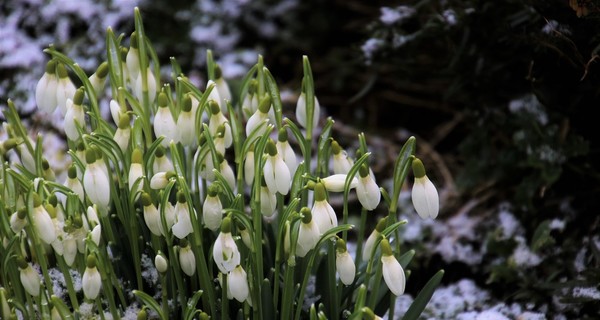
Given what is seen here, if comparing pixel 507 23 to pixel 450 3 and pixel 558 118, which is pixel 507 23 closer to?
pixel 450 3

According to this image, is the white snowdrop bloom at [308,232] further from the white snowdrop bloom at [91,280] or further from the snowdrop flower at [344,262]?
the white snowdrop bloom at [91,280]

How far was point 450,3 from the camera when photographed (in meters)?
2.11

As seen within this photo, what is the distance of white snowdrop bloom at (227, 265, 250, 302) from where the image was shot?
4.17 feet

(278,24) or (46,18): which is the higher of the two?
(46,18)

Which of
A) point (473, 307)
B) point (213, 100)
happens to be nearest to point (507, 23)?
point (473, 307)

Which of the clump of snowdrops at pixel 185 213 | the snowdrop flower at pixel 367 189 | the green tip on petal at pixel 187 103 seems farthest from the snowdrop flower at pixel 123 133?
the snowdrop flower at pixel 367 189

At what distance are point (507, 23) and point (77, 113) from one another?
1.14m

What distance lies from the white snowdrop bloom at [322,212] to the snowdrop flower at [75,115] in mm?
484

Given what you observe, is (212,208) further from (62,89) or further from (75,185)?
(62,89)

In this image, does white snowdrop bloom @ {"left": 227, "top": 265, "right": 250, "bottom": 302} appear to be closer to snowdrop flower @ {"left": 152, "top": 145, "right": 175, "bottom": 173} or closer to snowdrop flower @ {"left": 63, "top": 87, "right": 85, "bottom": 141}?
snowdrop flower @ {"left": 152, "top": 145, "right": 175, "bottom": 173}

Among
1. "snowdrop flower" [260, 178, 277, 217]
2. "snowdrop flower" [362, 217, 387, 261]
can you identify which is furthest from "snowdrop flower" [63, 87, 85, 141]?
"snowdrop flower" [362, 217, 387, 261]

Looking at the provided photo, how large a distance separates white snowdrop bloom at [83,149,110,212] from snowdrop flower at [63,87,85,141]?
0.14 meters

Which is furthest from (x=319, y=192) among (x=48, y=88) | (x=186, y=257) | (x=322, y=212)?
(x=48, y=88)

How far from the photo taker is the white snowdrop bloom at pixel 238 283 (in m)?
1.27
